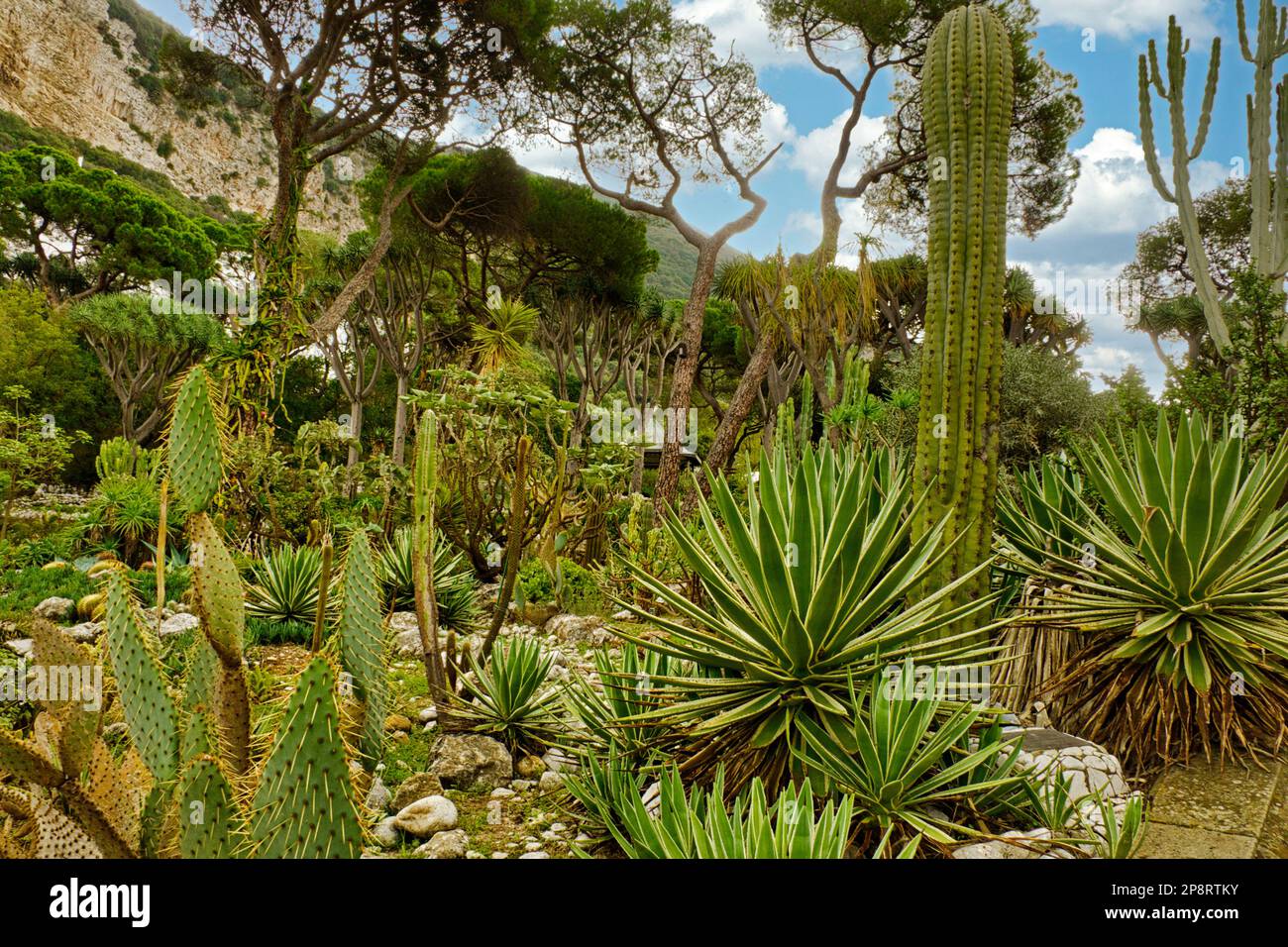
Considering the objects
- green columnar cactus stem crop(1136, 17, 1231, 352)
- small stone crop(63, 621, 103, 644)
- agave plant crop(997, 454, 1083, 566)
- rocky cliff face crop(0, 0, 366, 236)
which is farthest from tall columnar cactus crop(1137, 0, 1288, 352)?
rocky cliff face crop(0, 0, 366, 236)

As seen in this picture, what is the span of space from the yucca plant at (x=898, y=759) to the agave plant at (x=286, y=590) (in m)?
4.70

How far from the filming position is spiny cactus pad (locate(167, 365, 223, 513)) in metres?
2.15

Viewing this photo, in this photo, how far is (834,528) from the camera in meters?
2.89

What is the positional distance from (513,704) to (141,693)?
72.8 inches

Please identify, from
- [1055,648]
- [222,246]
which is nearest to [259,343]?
[1055,648]

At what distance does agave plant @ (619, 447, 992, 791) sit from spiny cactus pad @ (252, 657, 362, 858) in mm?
1165

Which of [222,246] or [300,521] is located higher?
[222,246]

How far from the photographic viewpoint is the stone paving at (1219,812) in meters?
2.45

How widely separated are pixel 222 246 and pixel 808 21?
21.2 metres

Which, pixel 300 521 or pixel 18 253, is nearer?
pixel 300 521

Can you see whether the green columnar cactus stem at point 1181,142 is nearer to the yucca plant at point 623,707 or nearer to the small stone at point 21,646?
the yucca plant at point 623,707
